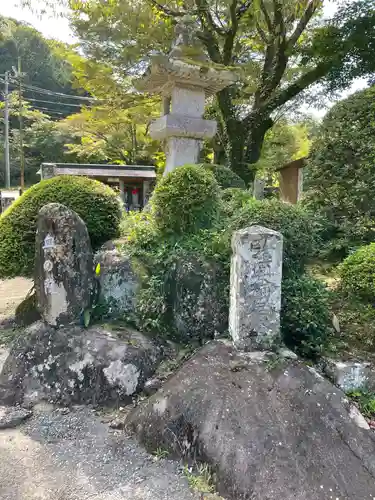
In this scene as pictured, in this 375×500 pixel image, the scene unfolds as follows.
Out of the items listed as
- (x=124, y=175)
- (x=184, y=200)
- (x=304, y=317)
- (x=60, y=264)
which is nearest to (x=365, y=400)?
(x=304, y=317)

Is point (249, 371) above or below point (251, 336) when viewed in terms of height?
below

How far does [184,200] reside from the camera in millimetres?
4480

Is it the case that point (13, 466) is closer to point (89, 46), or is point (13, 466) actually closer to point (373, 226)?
point (373, 226)

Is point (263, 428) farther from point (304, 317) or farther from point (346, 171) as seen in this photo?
point (346, 171)

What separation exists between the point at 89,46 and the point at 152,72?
9066mm

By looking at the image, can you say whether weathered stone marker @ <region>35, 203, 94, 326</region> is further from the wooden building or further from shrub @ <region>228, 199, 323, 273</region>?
the wooden building

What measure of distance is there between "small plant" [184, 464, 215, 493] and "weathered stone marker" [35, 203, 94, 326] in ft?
6.89

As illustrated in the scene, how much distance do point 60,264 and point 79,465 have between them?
201cm

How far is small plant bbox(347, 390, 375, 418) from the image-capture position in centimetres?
332

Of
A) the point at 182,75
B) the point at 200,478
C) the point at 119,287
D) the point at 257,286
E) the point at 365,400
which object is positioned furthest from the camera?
the point at 182,75

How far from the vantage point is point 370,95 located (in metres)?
5.84

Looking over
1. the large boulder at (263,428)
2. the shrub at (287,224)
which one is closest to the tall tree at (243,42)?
the shrub at (287,224)

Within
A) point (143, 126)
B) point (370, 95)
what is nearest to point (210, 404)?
point (370, 95)

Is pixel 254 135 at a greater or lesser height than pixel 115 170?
greater
